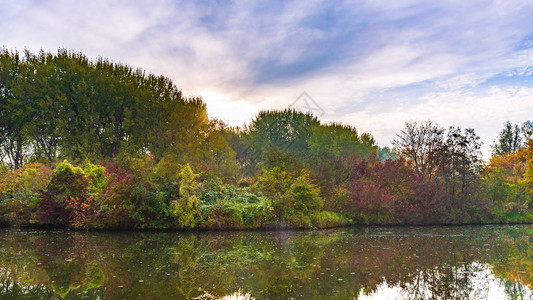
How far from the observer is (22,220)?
65.8 ft

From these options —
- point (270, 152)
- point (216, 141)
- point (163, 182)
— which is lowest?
point (163, 182)

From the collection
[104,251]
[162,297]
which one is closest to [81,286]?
[162,297]

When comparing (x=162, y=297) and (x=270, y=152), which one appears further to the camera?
(x=270, y=152)

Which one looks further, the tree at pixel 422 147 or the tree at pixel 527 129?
the tree at pixel 527 129

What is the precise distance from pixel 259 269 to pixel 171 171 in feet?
41.7

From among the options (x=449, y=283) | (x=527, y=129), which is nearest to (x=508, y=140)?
(x=527, y=129)

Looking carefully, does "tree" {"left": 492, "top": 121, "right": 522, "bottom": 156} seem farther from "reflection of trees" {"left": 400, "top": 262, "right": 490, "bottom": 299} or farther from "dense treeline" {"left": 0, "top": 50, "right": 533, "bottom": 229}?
"reflection of trees" {"left": 400, "top": 262, "right": 490, "bottom": 299}

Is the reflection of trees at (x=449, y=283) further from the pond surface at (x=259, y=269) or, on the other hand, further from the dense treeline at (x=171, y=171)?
the dense treeline at (x=171, y=171)

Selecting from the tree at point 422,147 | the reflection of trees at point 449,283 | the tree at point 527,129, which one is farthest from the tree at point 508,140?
the reflection of trees at point 449,283

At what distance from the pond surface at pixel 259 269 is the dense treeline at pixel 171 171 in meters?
4.43

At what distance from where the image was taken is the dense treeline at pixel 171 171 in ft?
63.3

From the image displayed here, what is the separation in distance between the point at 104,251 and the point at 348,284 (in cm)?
859

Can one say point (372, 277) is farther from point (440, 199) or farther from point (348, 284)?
point (440, 199)

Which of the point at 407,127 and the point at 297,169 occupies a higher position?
the point at 407,127
